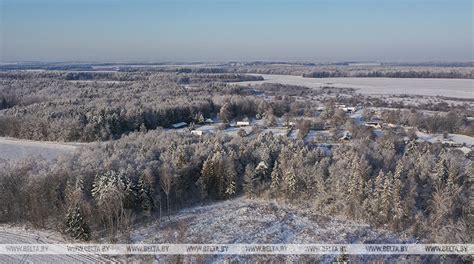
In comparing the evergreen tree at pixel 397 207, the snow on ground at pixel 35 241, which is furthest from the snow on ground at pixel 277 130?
the snow on ground at pixel 35 241

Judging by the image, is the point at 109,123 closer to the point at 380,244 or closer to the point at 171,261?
the point at 171,261

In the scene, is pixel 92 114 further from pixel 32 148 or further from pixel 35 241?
pixel 35 241

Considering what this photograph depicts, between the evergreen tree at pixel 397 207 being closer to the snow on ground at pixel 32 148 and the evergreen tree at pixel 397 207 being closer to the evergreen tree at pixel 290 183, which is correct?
the evergreen tree at pixel 290 183

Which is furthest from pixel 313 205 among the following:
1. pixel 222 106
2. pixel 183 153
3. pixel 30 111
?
pixel 30 111

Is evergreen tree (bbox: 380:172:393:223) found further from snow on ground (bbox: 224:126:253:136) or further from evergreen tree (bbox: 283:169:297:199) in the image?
snow on ground (bbox: 224:126:253:136)

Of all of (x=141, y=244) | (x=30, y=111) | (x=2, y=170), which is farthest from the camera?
(x=30, y=111)

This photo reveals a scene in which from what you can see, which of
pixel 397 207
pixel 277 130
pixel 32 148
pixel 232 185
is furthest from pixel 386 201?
pixel 32 148

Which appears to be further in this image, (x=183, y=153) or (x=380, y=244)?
(x=183, y=153)
